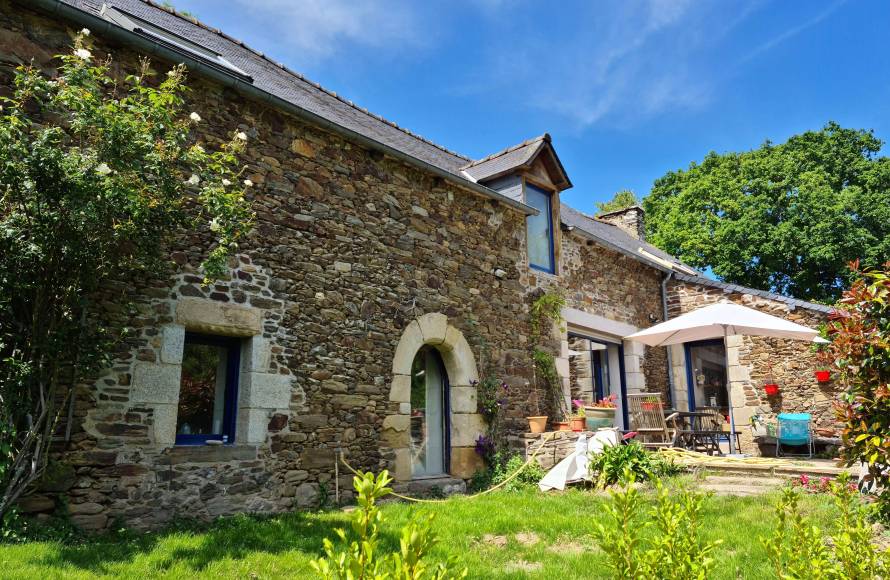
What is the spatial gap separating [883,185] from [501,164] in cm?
1540

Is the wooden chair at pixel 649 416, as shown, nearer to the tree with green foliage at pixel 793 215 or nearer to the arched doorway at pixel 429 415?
the arched doorway at pixel 429 415

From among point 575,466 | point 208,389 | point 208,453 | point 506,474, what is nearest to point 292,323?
point 208,389

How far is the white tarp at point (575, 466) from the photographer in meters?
7.15

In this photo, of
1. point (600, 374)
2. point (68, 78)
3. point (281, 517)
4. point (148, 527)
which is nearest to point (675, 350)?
point (600, 374)

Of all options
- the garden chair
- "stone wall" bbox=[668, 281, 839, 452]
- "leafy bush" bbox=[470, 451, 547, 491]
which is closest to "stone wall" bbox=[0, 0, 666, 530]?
"leafy bush" bbox=[470, 451, 547, 491]

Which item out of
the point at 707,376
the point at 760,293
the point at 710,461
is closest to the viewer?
the point at 710,461

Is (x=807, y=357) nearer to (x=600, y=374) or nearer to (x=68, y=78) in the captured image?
(x=600, y=374)

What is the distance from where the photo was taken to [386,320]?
6.91 m

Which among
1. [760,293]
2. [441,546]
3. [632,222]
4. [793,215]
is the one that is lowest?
[441,546]

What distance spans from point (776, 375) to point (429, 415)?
720 centimetres

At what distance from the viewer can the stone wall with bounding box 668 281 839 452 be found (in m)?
10.7

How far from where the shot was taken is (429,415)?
764cm

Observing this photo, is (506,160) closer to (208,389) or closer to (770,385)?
(208,389)

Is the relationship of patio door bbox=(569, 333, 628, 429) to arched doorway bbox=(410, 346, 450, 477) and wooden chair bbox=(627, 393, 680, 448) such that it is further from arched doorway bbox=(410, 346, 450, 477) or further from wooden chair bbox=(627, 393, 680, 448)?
arched doorway bbox=(410, 346, 450, 477)
